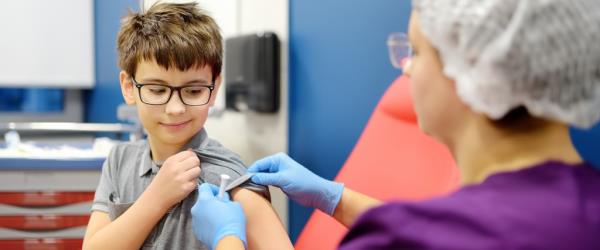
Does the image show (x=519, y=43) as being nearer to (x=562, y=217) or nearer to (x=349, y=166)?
(x=562, y=217)

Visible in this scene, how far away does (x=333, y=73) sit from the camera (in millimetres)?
2152

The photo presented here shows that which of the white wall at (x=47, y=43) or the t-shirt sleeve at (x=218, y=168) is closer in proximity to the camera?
the t-shirt sleeve at (x=218, y=168)

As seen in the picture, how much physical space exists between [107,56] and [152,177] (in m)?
2.69

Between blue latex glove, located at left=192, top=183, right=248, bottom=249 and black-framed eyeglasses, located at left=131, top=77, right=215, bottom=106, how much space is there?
0.21m

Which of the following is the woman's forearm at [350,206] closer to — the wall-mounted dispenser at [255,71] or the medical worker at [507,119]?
the medical worker at [507,119]

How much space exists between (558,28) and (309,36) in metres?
1.62

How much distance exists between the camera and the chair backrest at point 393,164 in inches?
58.1

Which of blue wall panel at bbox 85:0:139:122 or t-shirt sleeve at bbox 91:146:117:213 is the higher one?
blue wall panel at bbox 85:0:139:122

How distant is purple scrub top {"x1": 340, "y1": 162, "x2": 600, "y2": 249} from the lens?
67 centimetres

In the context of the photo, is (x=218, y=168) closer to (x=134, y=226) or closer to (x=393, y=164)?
(x=134, y=226)

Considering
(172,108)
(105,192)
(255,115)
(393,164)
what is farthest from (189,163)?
(255,115)

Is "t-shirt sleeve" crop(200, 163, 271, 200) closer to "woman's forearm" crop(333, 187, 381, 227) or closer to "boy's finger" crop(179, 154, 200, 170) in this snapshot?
A: "boy's finger" crop(179, 154, 200, 170)

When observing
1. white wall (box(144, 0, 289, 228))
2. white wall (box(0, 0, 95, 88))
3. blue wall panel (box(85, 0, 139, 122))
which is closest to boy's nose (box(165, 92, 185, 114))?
white wall (box(144, 0, 289, 228))

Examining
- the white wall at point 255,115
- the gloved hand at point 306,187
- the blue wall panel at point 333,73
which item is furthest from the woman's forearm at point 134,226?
the white wall at point 255,115
